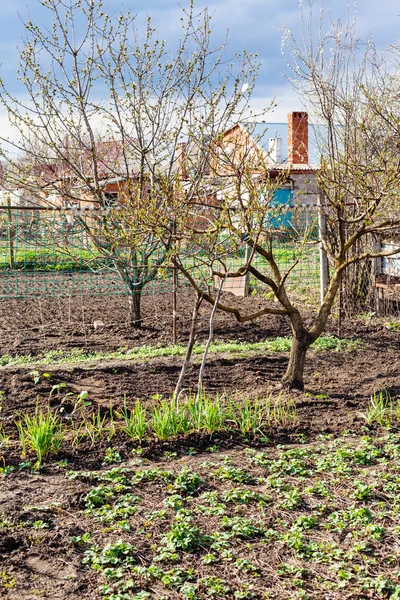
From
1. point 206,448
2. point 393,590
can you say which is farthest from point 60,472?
point 393,590

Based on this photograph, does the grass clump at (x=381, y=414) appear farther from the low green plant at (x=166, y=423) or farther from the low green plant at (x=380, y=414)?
the low green plant at (x=166, y=423)

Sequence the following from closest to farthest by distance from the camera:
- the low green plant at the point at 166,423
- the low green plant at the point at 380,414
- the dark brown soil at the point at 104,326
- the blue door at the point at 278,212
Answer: the low green plant at the point at 166,423
the low green plant at the point at 380,414
the blue door at the point at 278,212
the dark brown soil at the point at 104,326

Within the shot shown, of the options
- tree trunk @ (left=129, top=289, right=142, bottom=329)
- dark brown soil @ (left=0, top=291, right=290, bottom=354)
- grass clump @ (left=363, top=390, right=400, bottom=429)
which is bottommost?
grass clump @ (left=363, top=390, right=400, bottom=429)

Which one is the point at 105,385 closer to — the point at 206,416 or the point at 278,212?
the point at 206,416

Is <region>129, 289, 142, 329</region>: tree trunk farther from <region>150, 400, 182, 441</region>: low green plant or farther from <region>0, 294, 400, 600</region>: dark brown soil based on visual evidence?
<region>150, 400, 182, 441</region>: low green plant

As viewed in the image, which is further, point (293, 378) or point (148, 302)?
point (148, 302)

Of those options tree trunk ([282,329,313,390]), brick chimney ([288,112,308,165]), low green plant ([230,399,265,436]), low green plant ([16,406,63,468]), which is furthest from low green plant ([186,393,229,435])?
brick chimney ([288,112,308,165])

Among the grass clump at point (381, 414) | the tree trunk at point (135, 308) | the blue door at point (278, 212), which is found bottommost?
the grass clump at point (381, 414)

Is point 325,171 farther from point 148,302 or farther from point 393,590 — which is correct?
point 148,302

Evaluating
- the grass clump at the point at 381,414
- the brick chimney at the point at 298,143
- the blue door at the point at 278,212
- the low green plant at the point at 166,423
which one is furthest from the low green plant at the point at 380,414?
the brick chimney at the point at 298,143

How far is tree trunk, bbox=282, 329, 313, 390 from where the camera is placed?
219 inches

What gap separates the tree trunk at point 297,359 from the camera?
219 inches

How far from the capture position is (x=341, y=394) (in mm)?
5527

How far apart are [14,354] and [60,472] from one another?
3599 millimetres
